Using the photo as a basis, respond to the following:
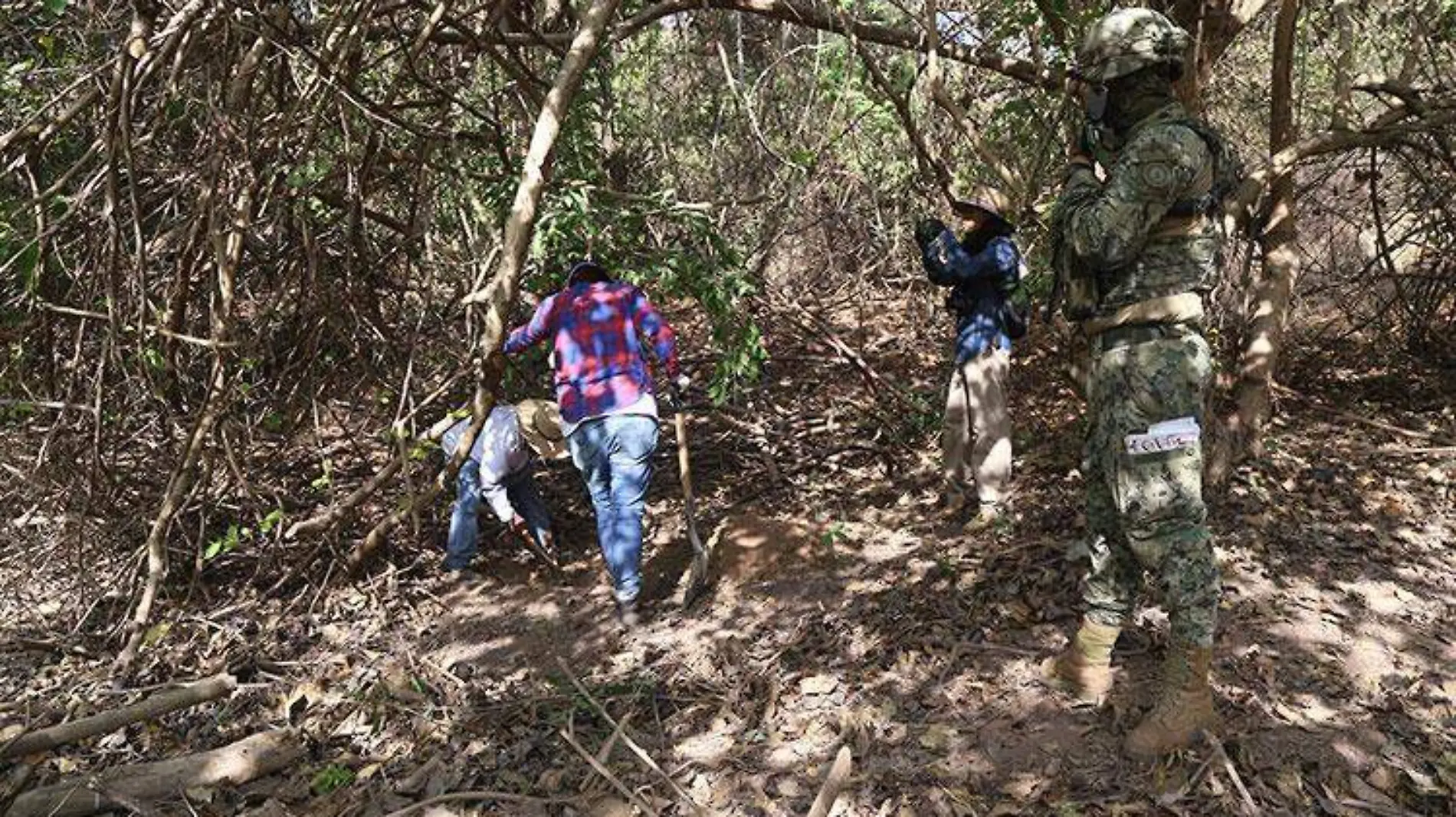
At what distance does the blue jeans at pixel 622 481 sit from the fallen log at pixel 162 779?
156cm

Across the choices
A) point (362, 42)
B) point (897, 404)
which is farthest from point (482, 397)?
point (897, 404)

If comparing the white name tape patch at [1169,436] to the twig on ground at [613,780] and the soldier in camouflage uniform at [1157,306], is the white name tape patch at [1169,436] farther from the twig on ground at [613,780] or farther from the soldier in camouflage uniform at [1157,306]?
the twig on ground at [613,780]

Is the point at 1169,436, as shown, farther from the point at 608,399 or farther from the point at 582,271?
the point at 582,271

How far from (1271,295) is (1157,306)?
2462 millimetres

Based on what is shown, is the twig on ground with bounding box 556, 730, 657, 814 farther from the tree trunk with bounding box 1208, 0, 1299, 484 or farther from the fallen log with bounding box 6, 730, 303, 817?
the tree trunk with bounding box 1208, 0, 1299, 484

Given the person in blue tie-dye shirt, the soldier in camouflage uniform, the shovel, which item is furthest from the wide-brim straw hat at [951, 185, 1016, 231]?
the shovel

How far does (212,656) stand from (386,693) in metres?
1.08

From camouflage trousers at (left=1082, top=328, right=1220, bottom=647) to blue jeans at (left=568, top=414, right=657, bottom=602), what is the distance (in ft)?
7.31

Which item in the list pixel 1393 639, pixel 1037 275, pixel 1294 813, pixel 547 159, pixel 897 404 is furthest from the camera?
pixel 897 404

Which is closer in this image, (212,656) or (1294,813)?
(1294,813)

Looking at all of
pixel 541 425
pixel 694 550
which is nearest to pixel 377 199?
pixel 541 425

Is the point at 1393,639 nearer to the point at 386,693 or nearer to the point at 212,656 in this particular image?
the point at 386,693

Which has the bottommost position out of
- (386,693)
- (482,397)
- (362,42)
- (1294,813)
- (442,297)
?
(1294,813)

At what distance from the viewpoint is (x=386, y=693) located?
12.8 ft
